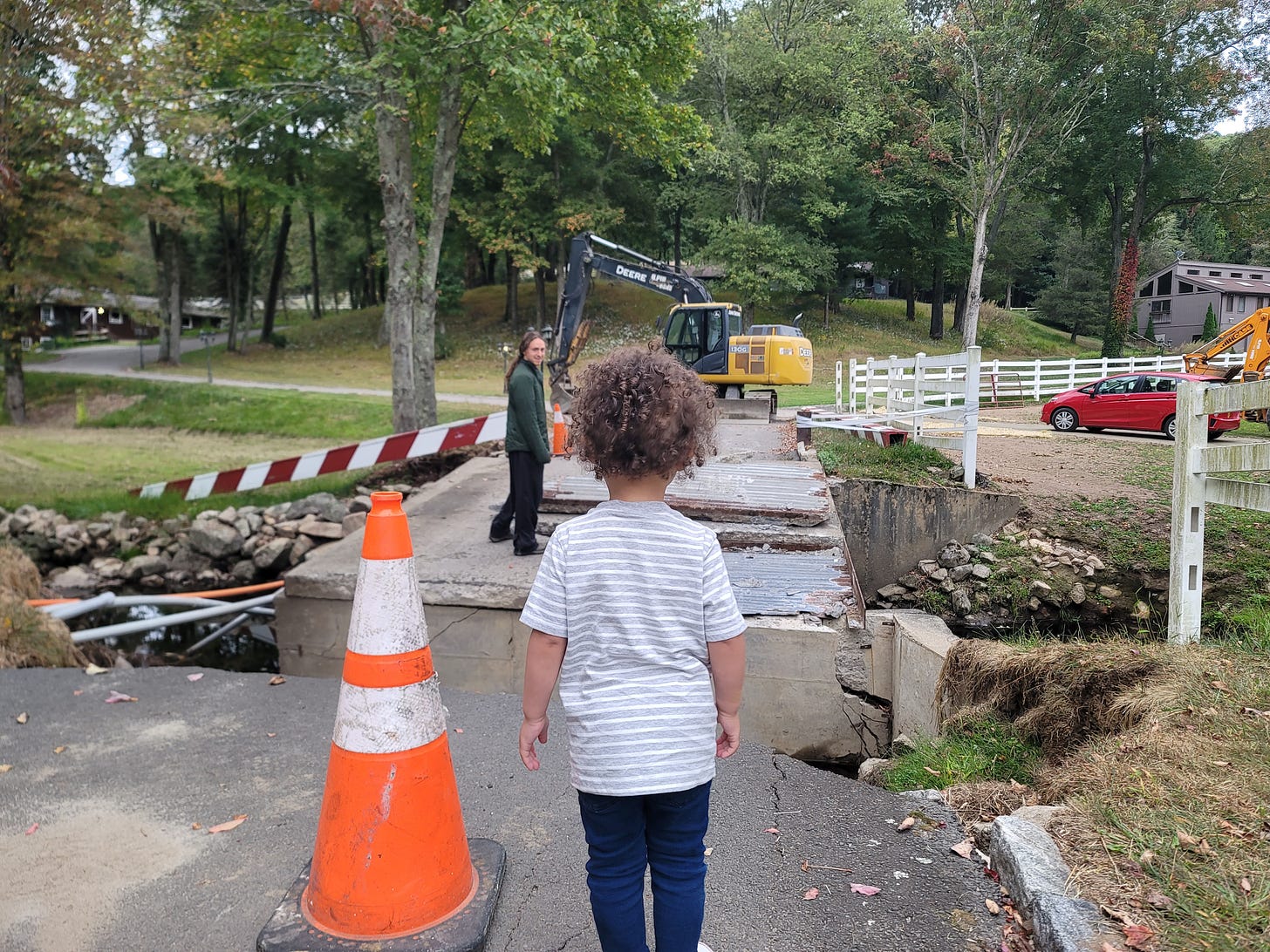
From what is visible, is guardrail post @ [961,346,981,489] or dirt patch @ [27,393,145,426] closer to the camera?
guardrail post @ [961,346,981,489]

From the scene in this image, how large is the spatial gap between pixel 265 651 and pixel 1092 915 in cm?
755

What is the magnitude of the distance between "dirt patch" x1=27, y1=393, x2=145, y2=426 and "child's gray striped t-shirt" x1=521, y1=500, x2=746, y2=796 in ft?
87.5

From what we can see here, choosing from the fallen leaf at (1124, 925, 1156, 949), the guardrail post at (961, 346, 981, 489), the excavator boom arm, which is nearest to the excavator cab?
the excavator boom arm

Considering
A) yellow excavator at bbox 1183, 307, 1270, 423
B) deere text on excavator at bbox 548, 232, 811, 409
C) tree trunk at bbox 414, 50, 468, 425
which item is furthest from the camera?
deere text on excavator at bbox 548, 232, 811, 409

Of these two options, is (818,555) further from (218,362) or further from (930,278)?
(930,278)

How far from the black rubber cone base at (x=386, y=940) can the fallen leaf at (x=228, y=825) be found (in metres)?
0.70

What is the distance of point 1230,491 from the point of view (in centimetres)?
459

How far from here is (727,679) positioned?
224cm

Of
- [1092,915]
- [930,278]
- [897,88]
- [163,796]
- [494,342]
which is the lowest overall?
[163,796]

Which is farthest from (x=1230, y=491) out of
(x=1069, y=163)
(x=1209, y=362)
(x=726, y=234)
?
(x=726, y=234)

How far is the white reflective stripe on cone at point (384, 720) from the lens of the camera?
2648 millimetres

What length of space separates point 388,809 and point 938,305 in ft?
155

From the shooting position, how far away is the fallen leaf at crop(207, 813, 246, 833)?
332 cm

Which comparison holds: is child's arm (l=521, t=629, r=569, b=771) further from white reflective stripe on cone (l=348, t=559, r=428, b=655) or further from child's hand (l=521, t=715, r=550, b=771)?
white reflective stripe on cone (l=348, t=559, r=428, b=655)
